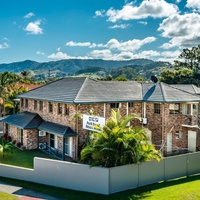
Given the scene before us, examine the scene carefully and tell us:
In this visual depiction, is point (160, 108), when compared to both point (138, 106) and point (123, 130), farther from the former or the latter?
point (123, 130)

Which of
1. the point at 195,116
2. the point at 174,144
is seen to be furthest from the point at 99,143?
the point at 195,116

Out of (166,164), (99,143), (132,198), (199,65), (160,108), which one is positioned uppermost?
(199,65)

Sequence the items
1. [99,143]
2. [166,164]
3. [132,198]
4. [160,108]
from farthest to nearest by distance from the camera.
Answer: [160,108] → [166,164] → [99,143] → [132,198]

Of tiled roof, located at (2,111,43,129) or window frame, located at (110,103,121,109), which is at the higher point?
window frame, located at (110,103,121,109)

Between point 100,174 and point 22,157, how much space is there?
10.2m

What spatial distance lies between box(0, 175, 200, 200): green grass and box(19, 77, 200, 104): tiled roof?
778cm

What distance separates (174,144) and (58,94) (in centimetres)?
1170

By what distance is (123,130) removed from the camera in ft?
54.3

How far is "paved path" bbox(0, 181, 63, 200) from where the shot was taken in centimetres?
1527

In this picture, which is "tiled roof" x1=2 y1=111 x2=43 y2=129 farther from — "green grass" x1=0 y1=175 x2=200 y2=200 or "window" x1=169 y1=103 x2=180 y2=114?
"window" x1=169 y1=103 x2=180 y2=114

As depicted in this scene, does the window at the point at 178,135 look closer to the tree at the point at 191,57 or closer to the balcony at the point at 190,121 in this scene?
the balcony at the point at 190,121

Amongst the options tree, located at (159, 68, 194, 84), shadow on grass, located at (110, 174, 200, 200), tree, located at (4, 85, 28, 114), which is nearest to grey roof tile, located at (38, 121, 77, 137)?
shadow on grass, located at (110, 174, 200, 200)

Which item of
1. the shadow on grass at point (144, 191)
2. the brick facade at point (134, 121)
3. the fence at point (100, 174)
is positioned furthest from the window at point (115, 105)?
the shadow on grass at point (144, 191)

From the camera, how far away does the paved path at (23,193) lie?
15.3 meters
